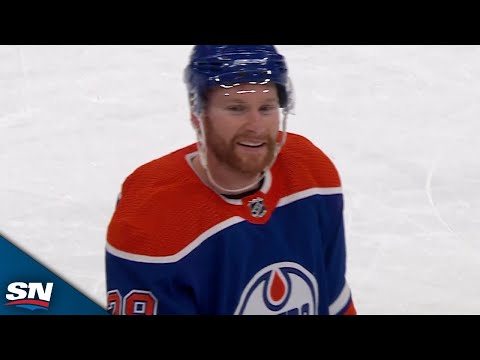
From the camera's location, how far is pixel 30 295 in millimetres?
1837

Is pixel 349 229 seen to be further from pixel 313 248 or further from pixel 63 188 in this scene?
pixel 313 248

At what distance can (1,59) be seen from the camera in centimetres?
405

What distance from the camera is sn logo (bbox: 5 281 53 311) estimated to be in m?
1.77

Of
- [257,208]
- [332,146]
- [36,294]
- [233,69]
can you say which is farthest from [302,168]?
[332,146]

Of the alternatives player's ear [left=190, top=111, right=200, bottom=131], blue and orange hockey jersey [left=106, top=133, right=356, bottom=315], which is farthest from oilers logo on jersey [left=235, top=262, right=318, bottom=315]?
player's ear [left=190, top=111, right=200, bottom=131]

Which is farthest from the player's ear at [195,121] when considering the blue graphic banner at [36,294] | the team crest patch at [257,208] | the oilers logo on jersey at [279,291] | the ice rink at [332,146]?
the ice rink at [332,146]

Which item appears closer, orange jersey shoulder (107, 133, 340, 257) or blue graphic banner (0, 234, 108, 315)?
orange jersey shoulder (107, 133, 340, 257)

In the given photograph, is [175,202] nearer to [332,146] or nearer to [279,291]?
[279,291]

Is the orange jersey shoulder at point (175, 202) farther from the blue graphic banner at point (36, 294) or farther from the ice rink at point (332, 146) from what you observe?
the ice rink at point (332, 146)

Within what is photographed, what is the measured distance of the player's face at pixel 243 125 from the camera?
139 centimetres

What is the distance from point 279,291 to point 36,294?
60cm

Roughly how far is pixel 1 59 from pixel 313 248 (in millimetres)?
2901

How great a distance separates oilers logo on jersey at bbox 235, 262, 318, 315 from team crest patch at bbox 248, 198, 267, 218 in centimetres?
9

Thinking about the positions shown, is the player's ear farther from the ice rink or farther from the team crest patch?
the ice rink
